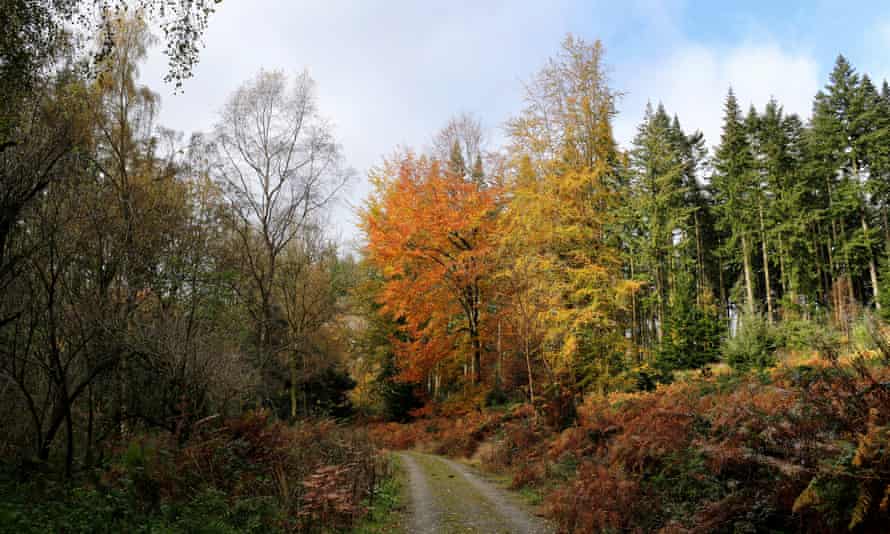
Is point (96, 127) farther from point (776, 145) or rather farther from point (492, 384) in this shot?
point (776, 145)

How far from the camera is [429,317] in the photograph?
2569 centimetres

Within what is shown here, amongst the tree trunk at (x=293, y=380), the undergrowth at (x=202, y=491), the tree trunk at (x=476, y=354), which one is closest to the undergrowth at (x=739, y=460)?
the undergrowth at (x=202, y=491)

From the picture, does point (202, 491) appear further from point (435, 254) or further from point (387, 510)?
point (435, 254)

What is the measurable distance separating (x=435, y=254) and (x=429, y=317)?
3.14 m

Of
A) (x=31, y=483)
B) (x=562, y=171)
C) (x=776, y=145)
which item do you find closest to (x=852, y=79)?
(x=776, y=145)

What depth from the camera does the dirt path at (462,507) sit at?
917 centimetres

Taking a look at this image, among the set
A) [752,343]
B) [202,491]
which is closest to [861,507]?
[202,491]

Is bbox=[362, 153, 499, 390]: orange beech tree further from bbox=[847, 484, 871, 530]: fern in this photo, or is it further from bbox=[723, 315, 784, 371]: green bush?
bbox=[847, 484, 871, 530]: fern

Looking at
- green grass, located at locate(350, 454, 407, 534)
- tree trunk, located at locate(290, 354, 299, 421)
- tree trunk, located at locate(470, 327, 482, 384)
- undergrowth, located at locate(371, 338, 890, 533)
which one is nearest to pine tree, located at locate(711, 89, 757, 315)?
tree trunk, located at locate(470, 327, 482, 384)

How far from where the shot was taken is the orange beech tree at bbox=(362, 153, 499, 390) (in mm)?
23516

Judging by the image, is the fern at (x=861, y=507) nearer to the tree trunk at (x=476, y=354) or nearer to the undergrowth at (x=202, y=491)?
the undergrowth at (x=202, y=491)

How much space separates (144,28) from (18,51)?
12.1 metres

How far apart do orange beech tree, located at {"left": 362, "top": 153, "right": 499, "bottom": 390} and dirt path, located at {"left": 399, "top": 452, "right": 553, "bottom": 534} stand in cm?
943

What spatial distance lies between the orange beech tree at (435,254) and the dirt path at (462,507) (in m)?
9.43
